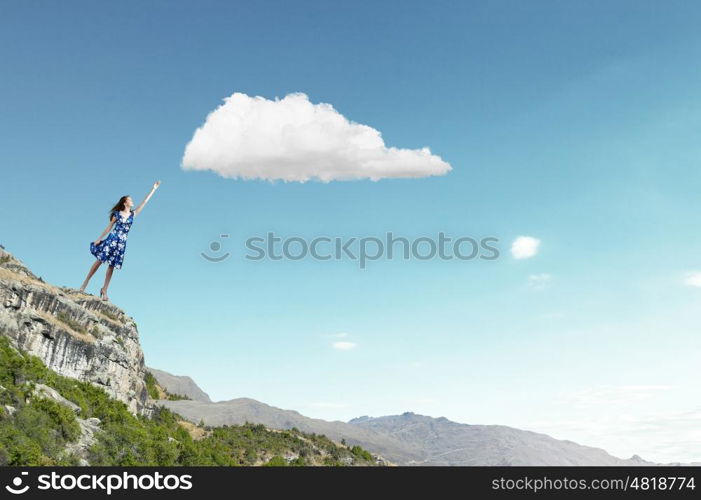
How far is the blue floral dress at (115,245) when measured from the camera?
1658 inches

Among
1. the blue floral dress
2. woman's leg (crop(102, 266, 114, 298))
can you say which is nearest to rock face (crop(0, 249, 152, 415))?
woman's leg (crop(102, 266, 114, 298))

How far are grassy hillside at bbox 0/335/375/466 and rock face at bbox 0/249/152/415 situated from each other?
178cm

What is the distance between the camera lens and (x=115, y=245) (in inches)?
1673

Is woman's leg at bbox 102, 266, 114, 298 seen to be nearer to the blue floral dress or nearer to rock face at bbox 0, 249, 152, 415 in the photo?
the blue floral dress

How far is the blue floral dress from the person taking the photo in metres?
42.1

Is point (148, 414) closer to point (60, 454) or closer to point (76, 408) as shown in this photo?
point (76, 408)

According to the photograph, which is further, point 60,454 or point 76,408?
point 76,408

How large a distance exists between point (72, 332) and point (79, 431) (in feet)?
41.7

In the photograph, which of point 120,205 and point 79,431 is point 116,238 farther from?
point 79,431

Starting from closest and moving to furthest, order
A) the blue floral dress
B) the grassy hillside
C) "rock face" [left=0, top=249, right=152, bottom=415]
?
the grassy hillside, the blue floral dress, "rock face" [left=0, top=249, right=152, bottom=415]
